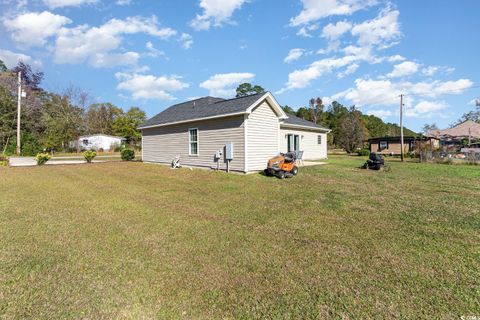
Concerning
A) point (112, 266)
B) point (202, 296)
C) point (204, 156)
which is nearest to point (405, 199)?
point (202, 296)

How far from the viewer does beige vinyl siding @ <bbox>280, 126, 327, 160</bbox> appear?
16.3 metres

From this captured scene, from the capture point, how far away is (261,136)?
36.6 ft

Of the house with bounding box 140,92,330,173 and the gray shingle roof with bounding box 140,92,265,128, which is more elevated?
the gray shingle roof with bounding box 140,92,265,128

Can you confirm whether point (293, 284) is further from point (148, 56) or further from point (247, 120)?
point (148, 56)

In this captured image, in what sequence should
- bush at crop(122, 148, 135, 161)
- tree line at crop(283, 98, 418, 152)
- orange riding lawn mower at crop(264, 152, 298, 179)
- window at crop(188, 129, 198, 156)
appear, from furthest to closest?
tree line at crop(283, 98, 418, 152) → bush at crop(122, 148, 135, 161) → window at crop(188, 129, 198, 156) → orange riding lawn mower at crop(264, 152, 298, 179)

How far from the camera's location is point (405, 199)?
6.17 metres

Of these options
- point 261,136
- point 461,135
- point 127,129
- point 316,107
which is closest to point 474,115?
point 461,135

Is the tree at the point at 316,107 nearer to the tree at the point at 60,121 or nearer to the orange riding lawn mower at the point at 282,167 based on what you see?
the tree at the point at 60,121

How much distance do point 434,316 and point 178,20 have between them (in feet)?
48.5

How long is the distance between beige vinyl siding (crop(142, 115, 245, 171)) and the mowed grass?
4699mm

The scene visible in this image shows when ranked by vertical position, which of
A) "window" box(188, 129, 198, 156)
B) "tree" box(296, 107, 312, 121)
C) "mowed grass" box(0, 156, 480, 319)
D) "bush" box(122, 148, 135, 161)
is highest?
"tree" box(296, 107, 312, 121)

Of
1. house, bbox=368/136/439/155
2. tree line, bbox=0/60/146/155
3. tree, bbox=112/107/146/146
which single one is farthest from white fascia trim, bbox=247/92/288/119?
tree, bbox=112/107/146/146

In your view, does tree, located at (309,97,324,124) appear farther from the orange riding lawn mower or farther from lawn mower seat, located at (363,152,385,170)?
the orange riding lawn mower

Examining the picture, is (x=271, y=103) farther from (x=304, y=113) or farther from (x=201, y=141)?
(x=304, y=113)
